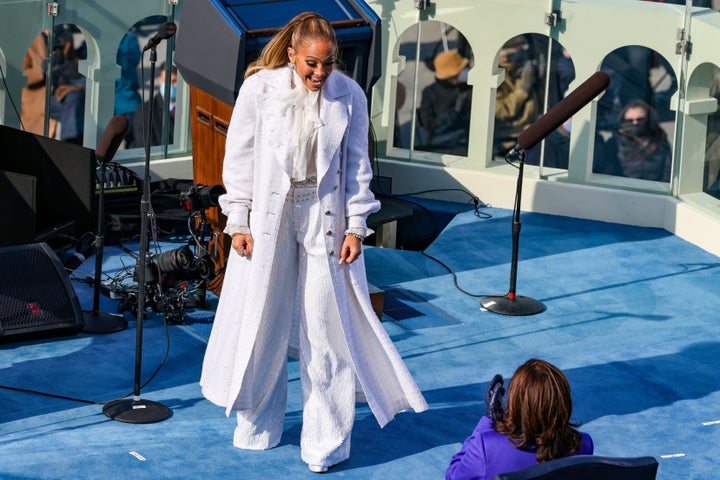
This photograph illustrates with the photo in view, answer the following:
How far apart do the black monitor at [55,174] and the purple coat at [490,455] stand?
5153 mm

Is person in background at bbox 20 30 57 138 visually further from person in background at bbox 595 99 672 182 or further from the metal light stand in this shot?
person in background at bbox 595 99 672 182

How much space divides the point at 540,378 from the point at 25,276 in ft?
12.4

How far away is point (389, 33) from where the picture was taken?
11320 millimetres

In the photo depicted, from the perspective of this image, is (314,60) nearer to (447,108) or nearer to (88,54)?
(88,54)

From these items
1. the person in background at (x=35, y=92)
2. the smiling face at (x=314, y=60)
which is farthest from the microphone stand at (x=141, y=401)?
the person in background at (x=35, y=92)

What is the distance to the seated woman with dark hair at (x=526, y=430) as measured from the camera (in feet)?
14.9

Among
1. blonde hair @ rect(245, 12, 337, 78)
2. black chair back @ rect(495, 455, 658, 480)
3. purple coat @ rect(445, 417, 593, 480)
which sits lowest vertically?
purple coat @ rect(445, 417, 593, 480)

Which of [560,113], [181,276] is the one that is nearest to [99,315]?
[181,276]

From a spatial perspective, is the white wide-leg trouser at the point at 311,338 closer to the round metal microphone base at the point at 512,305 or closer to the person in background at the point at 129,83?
the round metal microphone base at the point at 512,305

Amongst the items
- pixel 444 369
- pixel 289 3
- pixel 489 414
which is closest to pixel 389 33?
pixel 289 3

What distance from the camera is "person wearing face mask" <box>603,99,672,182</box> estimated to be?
44.2 ft

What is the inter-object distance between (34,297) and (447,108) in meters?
7.81

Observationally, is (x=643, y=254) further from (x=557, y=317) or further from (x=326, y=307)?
(x=326, y=307)

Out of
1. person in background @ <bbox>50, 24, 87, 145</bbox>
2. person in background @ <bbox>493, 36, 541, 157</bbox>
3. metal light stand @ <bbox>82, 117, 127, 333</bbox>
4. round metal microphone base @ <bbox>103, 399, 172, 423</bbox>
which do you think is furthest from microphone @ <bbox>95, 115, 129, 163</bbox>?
person in background @ <bbox>50, 24, 87, 145</bbox>
